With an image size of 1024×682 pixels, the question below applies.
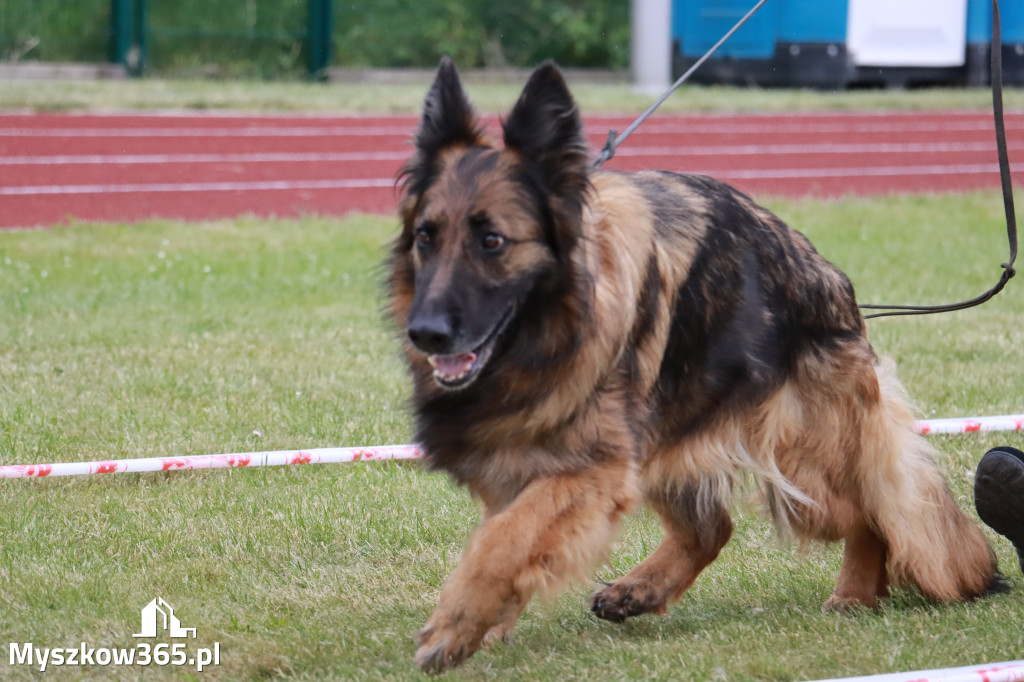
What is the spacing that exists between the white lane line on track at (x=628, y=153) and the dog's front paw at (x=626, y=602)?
40.2ft

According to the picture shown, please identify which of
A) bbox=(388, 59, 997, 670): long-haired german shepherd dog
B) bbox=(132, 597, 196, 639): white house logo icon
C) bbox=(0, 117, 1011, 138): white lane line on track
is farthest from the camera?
bbox=(0, 117, 1011, 138): white lane line on track

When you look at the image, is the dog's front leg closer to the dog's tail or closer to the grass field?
the dog's tail

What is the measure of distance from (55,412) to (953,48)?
23302 millimetres

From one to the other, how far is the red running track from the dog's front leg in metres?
11.0

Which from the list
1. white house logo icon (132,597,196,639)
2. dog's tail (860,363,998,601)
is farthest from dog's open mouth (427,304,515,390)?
dog's tail (860,363,998,601)

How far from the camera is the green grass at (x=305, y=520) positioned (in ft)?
12.5

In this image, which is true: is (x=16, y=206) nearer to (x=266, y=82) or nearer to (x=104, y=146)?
(x=104, y=146)

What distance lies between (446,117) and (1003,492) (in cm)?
229

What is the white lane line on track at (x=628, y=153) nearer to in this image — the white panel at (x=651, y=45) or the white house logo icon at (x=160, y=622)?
the white panel at (x=651, y=45)

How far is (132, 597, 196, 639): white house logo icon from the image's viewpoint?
392 cm

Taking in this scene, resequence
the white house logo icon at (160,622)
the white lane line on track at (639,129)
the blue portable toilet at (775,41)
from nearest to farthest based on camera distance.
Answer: the white house logo icon at (160,622)
the white lane line on track at (639,129)
the blue portable toilet at (775,41)

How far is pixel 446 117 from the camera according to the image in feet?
12.0

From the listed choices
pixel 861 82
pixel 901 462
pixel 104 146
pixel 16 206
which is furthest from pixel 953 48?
pixel 901 462

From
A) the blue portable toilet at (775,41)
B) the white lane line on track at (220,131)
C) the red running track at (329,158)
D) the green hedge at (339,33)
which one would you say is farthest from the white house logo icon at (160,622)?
the blue portable toilet at (775,41)
